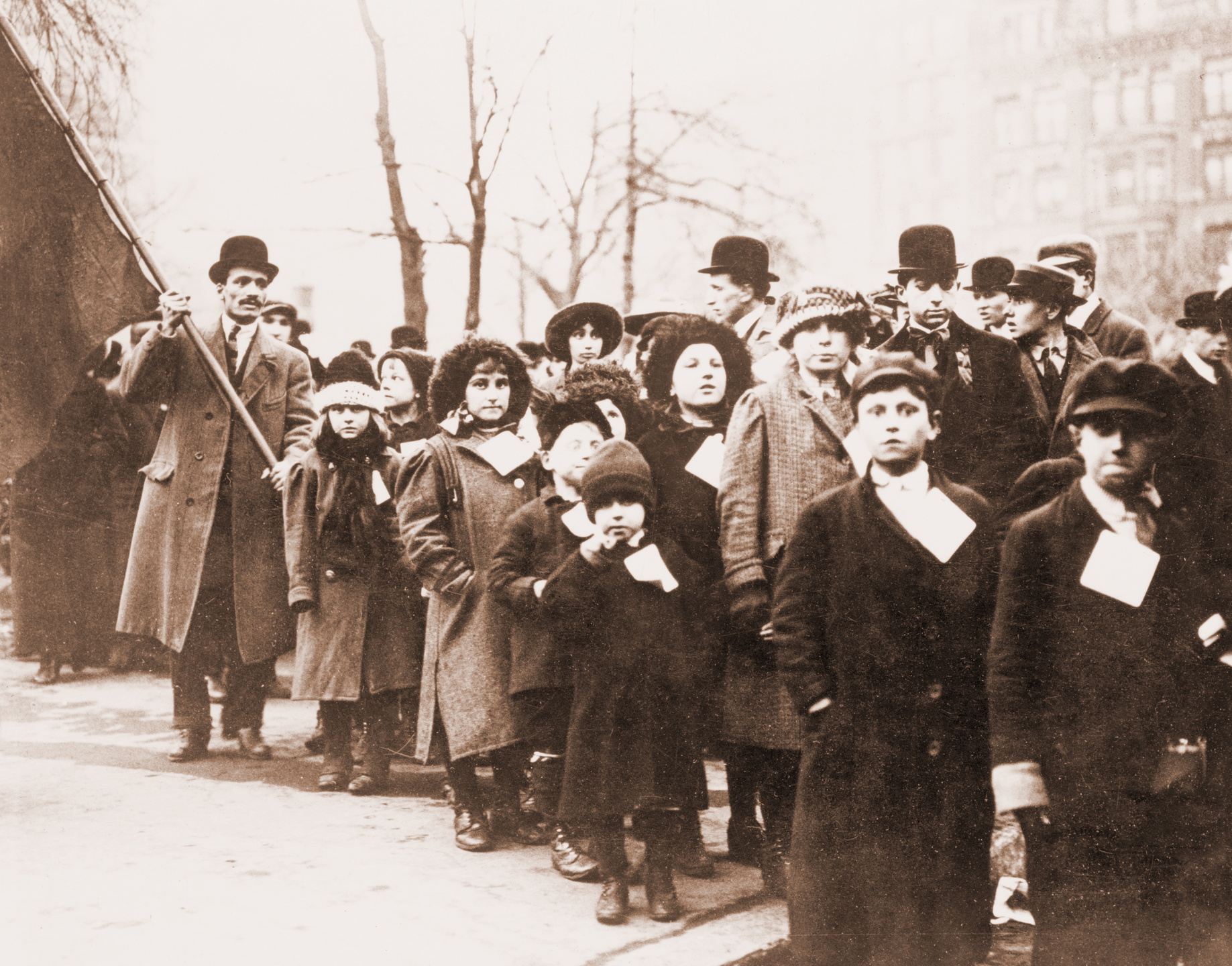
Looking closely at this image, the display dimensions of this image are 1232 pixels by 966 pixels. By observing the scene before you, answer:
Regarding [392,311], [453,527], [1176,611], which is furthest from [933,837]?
[392,311]

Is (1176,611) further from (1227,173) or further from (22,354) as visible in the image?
(1227,173)

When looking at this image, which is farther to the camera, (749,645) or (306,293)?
(306,293)

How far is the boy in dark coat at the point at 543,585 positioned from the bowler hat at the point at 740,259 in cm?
157

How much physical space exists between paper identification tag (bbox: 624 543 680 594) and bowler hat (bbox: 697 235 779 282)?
2.21 metres

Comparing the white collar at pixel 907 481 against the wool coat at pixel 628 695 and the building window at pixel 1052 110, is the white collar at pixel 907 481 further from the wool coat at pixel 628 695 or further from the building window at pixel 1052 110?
the building window at pixel 1052 110

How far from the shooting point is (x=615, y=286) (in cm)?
1287

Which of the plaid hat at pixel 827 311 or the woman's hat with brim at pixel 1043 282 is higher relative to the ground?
the woman's hat with brim at pixel 1043 282

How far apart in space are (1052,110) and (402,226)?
491 cm

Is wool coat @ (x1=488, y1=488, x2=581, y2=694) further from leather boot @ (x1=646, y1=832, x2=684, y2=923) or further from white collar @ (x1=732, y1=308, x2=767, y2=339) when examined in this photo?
white collar @ (x1=732, y1=308, x2=767, y2=339)

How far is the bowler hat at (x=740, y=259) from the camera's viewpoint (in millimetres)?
5676

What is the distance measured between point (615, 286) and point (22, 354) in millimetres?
8650

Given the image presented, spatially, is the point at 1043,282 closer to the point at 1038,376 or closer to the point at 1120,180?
the point at 1038,376

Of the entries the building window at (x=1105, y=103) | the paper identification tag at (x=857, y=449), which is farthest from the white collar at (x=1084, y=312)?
the building window at (x=1105, y=103)

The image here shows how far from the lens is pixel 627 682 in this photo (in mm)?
3830
